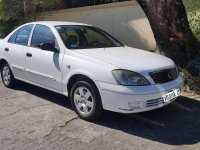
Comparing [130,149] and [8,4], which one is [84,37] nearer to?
[130,149]

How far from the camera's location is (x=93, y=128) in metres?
5.54

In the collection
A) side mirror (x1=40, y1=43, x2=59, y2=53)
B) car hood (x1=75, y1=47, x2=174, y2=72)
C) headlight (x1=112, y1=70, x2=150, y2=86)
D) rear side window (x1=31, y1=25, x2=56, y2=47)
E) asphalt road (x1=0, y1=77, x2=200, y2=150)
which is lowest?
asphalt road (x1=0, y1=77, x2=200, y2=150)

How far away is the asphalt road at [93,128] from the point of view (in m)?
4.98

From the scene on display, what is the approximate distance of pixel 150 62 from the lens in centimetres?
579

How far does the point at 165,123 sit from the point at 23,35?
337 cm

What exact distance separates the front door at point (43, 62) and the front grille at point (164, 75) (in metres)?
1.60

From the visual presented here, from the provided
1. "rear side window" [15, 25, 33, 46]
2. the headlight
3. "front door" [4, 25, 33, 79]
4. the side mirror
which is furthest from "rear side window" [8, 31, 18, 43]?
the headlight

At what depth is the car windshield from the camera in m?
6.44

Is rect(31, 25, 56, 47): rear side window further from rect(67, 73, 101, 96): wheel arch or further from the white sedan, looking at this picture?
rect(67, 73, 101, 96): wheel arch

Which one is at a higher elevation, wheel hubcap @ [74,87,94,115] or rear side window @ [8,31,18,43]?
rear side window @ [8,31,18,43]

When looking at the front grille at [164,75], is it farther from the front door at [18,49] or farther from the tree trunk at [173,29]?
the front door at [18,49]

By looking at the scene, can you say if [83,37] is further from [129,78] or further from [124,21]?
[124,21]

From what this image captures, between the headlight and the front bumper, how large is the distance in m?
0.07

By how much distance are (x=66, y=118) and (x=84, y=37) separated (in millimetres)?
1603
